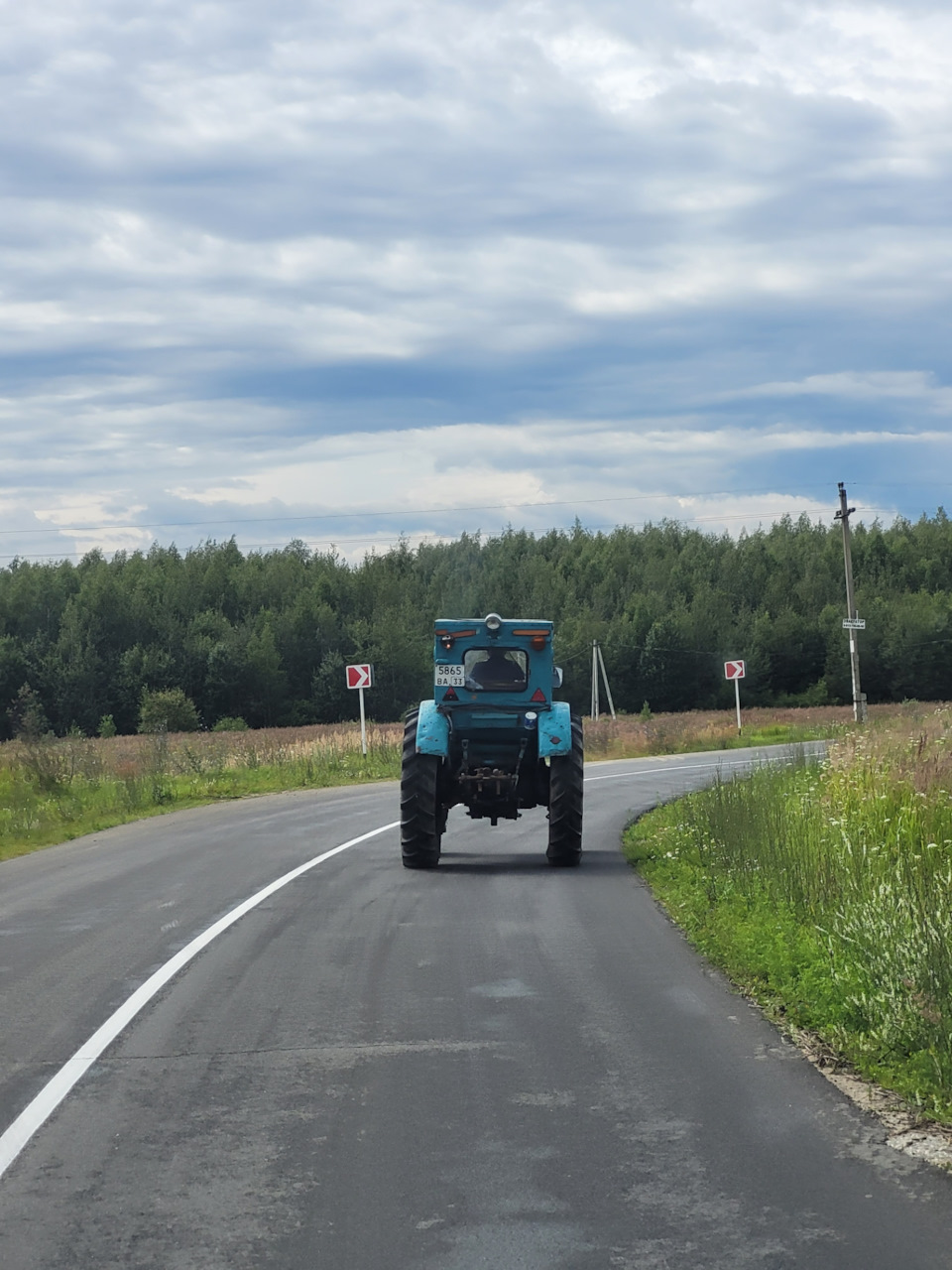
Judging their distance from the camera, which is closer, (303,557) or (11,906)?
(11,906)

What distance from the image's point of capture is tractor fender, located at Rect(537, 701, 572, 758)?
15734mm

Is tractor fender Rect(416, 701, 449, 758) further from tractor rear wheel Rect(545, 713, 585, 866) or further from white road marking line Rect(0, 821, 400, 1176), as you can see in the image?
white road marking line Rect(0, 821, 400, 1176)

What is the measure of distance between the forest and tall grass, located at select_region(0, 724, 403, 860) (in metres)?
55.3

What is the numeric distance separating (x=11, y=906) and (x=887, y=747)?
31.7 feet

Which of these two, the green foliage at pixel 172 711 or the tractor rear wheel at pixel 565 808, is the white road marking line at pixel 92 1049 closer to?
the tractor rear wheel at pixel 565 808

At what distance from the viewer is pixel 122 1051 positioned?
732 centimetres

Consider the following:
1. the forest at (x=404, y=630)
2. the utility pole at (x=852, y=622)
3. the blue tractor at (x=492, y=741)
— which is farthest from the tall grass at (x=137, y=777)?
the forest at (x=404, y=630)

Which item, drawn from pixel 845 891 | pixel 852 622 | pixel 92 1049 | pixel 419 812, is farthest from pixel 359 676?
pixel 92 1049

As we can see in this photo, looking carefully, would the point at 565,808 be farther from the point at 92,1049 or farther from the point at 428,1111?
the point at 428,1111

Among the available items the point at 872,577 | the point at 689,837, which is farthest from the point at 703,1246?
the point at 872,577

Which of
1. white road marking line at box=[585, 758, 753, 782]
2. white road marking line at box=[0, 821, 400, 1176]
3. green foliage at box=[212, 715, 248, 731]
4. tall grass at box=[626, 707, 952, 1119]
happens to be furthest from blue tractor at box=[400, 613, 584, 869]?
green foliage at box=[212, 715, 248, 731]

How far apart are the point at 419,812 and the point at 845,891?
6.68 m

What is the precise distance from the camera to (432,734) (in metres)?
15.9

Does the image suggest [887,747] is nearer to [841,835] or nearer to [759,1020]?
[841,835]
